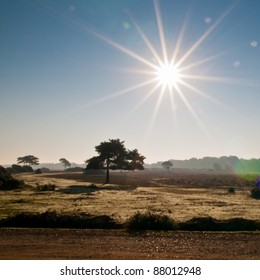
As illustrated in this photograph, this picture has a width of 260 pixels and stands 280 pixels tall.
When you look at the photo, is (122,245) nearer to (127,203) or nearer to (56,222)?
(56,222)

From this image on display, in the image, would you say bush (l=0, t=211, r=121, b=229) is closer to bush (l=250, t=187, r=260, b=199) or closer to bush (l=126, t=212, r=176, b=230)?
bush (l=126, t=212, r=176, b=230)

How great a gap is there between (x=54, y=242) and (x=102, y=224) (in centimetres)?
506

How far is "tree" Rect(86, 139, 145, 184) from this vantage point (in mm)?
78525

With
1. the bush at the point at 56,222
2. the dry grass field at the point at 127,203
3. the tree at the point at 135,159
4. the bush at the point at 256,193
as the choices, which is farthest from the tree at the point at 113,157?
the bush at the point at 56,222

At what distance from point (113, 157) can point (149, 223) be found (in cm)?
5864

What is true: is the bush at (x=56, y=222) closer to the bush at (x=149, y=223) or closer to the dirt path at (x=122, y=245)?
the bush at (x=149, y=223)

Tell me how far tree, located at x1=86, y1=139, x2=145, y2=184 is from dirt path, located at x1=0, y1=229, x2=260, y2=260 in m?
57.9

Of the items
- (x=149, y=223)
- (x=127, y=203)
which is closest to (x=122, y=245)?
(x=149, y=223)

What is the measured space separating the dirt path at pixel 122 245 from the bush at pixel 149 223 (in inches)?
57.6

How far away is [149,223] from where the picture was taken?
2209 centimetres

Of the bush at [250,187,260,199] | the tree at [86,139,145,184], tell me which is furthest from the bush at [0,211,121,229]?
the tree at [86,139,145,184]

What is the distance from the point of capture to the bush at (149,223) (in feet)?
72.0
